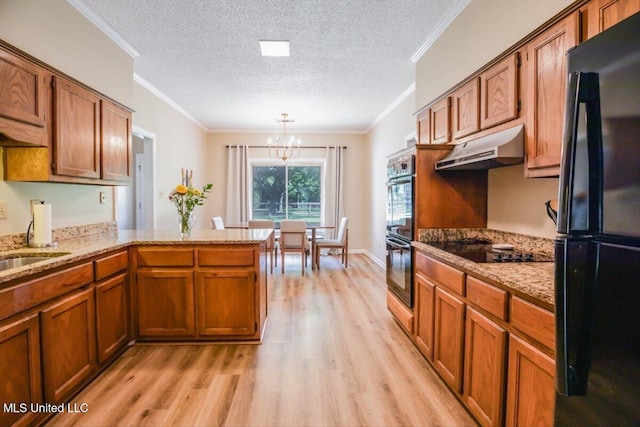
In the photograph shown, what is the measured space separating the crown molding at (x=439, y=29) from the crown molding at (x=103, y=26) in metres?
2.94

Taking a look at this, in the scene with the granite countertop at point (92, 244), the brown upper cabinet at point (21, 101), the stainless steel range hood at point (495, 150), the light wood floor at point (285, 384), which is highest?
the brown upper cabinet at point (21, 101)

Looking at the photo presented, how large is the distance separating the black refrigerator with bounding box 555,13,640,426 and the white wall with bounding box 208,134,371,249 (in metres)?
6.38

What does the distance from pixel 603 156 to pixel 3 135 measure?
281cm

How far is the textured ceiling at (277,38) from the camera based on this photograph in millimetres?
2730

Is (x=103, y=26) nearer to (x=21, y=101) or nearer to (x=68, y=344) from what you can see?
(x=21, y=101)

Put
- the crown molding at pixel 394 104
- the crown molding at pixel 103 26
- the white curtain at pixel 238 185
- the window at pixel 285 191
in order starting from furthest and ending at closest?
the window at pixel 285 191
the white curtain at pixel 238 185
the crown molding at pixel 394 104
the crown molding at pixel 103 26

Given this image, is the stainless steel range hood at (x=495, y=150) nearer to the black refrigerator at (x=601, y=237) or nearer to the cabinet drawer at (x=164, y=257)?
the black refrigerator at (x=601, y=237)

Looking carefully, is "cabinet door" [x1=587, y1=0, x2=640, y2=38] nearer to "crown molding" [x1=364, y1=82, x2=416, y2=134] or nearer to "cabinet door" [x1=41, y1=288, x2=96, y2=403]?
"cabinet door" [x1=41, y1=288, x2=96, y2=403]

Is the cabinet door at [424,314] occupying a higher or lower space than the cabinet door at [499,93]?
lower

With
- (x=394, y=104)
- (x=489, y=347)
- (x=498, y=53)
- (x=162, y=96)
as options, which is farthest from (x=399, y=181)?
(x=162, y=96)

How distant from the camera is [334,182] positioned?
292 inches

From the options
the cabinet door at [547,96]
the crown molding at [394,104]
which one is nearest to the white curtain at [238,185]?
the crown molding at [394,104]

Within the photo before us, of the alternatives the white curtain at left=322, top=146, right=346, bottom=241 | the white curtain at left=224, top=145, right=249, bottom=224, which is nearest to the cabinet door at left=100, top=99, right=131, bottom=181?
the white curtain at left=224, top=145, right=249, bottom=224

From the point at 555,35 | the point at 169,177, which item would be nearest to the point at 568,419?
the point at 555,35
